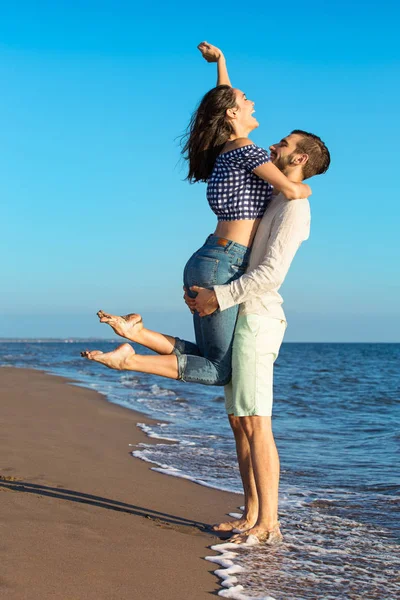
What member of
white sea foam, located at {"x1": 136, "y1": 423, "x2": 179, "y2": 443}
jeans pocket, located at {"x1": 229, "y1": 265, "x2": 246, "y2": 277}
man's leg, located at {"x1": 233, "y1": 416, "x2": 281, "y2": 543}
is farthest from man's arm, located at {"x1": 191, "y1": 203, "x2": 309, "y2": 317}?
white sea foam, located at {"x1": 136, "y1": 423, "x2": 179, "y2": 443}

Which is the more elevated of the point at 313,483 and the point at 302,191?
the point at 302,191

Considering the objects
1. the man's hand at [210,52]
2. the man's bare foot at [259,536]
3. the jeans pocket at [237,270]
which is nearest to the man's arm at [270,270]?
the jeans pocket at [237,270]

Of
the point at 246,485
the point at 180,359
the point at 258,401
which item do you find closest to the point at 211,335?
the point at 180,359

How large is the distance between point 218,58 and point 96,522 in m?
2.92

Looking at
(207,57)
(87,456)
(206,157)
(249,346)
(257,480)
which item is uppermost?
(207,57)

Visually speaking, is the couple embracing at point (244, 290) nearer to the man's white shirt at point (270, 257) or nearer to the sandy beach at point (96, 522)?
the man's white shirt at point (270, 257)

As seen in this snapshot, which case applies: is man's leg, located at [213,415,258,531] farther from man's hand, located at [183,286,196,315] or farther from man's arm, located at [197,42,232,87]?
man's arm, located at [197,42,232,87]

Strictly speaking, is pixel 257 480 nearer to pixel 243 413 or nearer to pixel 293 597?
pixel 243 413

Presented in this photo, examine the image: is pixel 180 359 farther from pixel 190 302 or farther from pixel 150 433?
pixel 150 433

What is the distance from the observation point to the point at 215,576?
3.03m

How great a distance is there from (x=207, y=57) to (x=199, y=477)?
316 centimetres

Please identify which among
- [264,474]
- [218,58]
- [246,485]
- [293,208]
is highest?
[218,58]

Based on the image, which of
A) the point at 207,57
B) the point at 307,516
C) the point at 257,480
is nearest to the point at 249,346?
the point at 257,480

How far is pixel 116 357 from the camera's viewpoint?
11.6 ft
